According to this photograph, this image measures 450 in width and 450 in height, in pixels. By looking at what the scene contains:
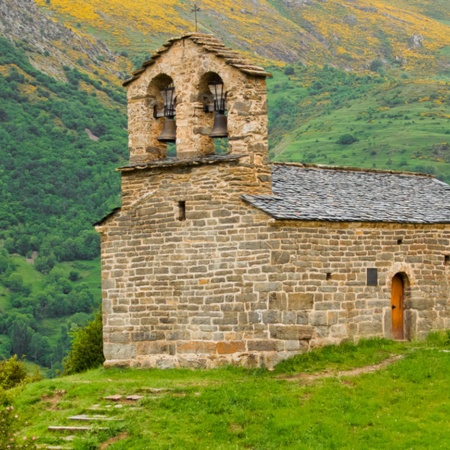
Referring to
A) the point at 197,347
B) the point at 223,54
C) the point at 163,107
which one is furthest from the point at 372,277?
the point at 163,107

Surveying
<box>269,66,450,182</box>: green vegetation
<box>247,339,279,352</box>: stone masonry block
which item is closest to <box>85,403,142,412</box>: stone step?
<box>247,339,279,352</box>: stone masonry block

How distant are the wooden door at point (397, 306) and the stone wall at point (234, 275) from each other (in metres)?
0.17

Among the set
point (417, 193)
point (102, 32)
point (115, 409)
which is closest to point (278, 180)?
point (417, 193)

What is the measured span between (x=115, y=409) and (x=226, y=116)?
21.4 feet

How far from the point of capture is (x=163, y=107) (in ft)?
70.3

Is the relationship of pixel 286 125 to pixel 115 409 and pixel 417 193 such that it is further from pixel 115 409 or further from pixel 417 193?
pixel 115 409

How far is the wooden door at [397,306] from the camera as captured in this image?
70.5 ft

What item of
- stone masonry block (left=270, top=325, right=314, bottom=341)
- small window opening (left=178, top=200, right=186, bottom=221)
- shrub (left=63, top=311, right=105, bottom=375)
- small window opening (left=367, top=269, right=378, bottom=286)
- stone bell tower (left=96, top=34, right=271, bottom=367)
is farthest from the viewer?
shrub (left=63, top=311, right=105, bottom=375)

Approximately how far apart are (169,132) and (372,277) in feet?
17.4

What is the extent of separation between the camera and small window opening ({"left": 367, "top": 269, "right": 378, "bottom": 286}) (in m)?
20.6

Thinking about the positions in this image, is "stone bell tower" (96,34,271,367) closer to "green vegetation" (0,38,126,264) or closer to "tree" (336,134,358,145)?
"green vegetation" (0,38,126,264)

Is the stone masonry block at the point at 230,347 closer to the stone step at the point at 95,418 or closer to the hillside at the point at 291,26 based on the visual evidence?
the stone step at the point at 95,418

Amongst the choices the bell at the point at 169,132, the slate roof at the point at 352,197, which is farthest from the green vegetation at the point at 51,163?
the bell at the point at 169,132

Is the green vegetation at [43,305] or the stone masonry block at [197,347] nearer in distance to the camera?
the stone masonry block at [197,347]
